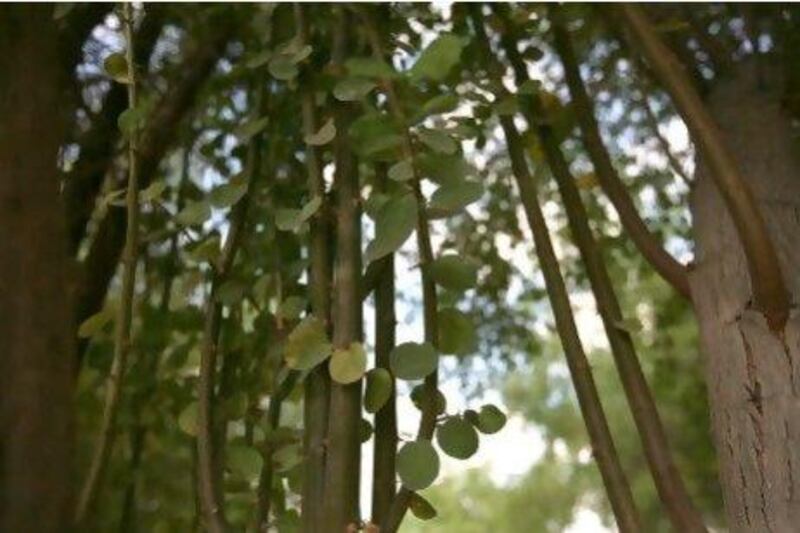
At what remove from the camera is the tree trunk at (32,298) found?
0.56m

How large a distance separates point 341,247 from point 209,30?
0.47m

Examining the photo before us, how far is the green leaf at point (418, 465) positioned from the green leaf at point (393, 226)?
0.31 feet

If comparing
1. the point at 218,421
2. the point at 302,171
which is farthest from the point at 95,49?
the point at 218,421

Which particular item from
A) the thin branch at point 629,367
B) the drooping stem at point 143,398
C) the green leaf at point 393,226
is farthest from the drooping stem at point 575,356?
the drooping stem at point 143,398

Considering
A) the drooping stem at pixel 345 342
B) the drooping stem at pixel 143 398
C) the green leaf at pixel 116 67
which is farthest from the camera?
the drooping stem at pixel 143 398

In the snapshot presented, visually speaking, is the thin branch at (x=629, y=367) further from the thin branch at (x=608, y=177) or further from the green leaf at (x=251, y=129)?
the green leaf at (x=251, y=129)

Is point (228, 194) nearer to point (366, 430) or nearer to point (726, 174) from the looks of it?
point (366, 430)

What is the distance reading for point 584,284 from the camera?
1.08 meters

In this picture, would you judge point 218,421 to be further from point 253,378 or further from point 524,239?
point 524,239

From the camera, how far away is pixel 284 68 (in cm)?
59

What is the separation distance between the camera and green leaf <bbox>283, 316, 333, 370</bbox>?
512 mm

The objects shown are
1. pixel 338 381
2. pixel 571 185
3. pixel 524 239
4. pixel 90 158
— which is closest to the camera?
pixel 338 381

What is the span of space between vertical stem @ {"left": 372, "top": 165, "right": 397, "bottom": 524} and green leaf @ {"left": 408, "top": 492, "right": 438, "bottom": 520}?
13 millimetres

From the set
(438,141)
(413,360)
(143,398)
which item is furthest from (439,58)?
(143,398)
